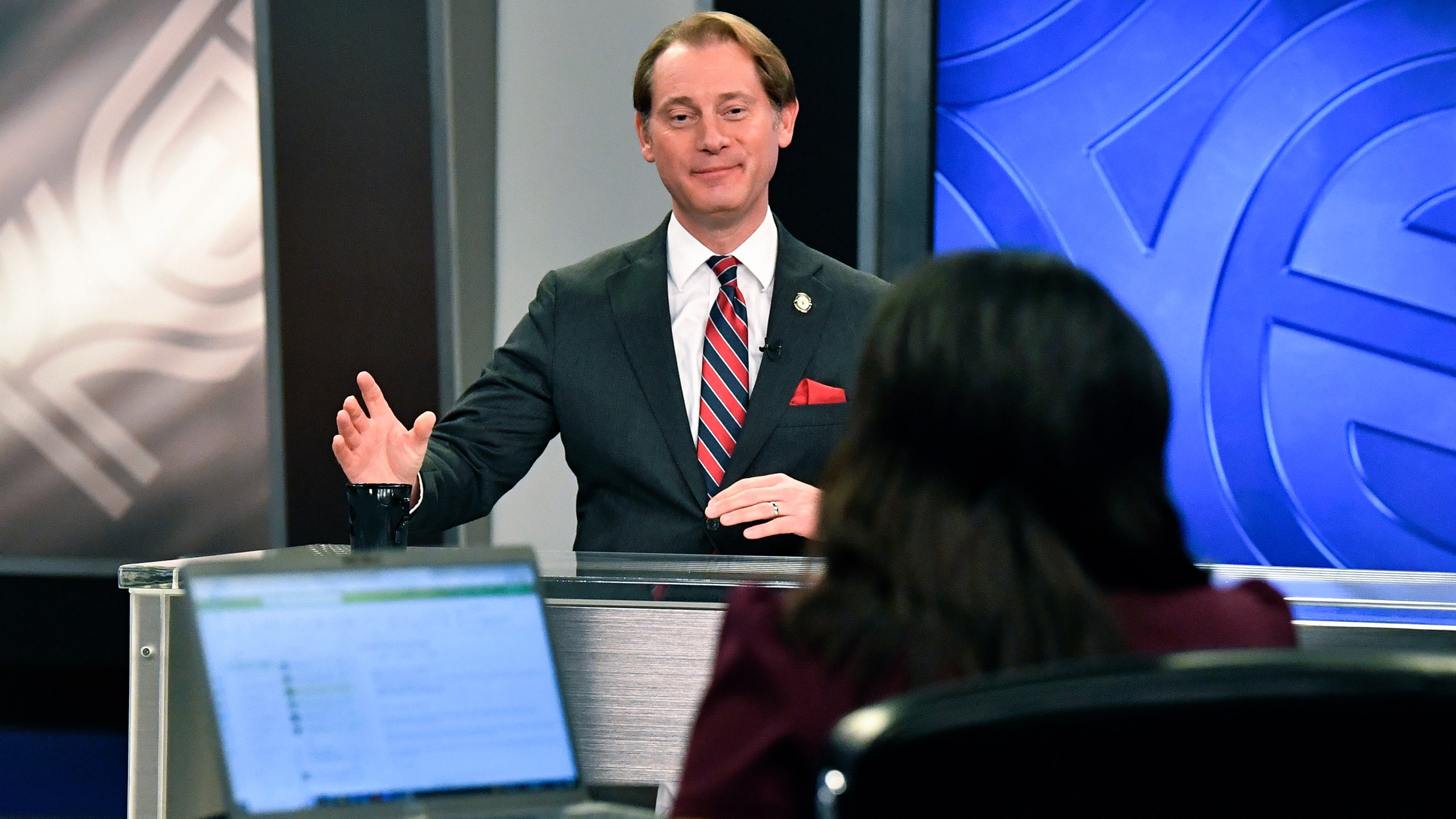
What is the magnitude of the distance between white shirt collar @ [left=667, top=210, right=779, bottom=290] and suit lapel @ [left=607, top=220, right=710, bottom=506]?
2 cm

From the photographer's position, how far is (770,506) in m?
1.84

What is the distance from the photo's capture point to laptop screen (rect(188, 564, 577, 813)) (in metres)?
1.10

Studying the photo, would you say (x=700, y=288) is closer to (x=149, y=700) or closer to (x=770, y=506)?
(x=770, y=506)

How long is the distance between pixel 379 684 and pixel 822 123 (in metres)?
2.47

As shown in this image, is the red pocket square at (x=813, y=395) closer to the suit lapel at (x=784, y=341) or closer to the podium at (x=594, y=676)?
the suit lapel at (x=784, y=341)

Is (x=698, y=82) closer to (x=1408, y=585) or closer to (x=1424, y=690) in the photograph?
(x=1408, y=585)

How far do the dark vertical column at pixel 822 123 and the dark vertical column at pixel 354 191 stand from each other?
3.00 ft

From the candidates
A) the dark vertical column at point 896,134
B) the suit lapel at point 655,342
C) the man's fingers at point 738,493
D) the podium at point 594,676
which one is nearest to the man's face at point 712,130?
the suit lapel at point 655,342

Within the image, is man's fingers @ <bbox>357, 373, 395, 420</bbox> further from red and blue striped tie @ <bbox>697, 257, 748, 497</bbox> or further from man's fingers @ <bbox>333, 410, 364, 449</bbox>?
red and blue striped tie @ <bbox>697, 257, 748, 497</bbox>

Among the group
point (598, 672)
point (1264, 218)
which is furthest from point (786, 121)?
point (1264, 218)

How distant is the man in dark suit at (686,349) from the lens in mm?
2203

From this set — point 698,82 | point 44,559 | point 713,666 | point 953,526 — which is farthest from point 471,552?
point 44,559

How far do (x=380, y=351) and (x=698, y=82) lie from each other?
5.22ft

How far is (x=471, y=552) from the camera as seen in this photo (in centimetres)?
122
